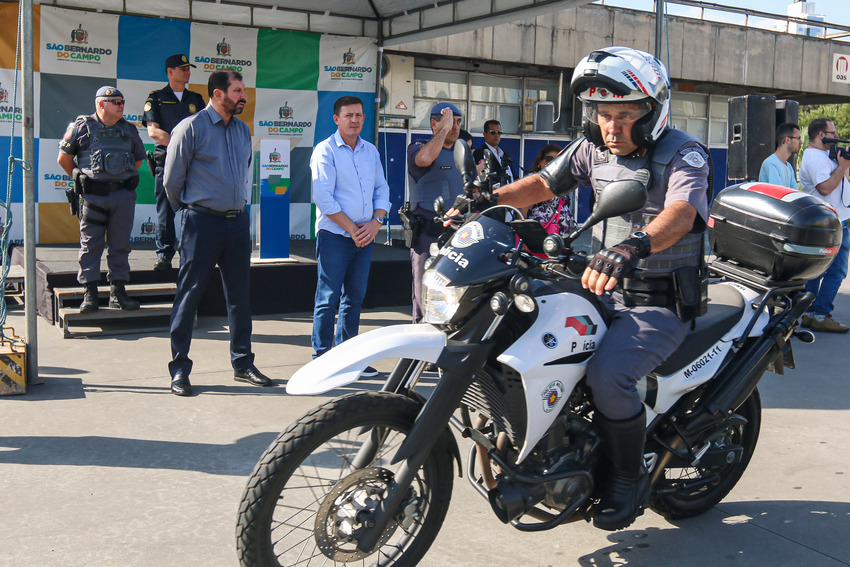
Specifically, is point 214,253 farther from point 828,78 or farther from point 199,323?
point 828,78

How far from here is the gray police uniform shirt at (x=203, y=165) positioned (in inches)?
216

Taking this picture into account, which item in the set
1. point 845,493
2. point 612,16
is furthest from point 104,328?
point 612,16

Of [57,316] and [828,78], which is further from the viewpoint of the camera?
[828,78]

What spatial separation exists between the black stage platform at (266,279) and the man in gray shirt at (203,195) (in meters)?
2.38

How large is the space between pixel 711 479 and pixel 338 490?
5.96ft

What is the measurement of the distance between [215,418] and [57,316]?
3.09 meters

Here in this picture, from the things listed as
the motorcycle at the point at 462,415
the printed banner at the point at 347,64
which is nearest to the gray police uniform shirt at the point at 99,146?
the printed banner at the point at 347,64

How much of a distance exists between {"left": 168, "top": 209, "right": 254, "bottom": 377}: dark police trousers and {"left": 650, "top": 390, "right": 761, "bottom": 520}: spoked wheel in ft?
10.4

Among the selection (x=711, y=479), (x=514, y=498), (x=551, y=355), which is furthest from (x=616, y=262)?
(x=711, y=479)

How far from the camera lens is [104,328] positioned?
24.0ft

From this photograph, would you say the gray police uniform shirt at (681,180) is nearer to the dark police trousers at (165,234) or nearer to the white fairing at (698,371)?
the white fairing at (698,371)

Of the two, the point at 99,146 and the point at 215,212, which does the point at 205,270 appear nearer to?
the point at 215,212

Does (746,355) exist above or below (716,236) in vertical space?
below

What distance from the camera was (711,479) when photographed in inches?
144
